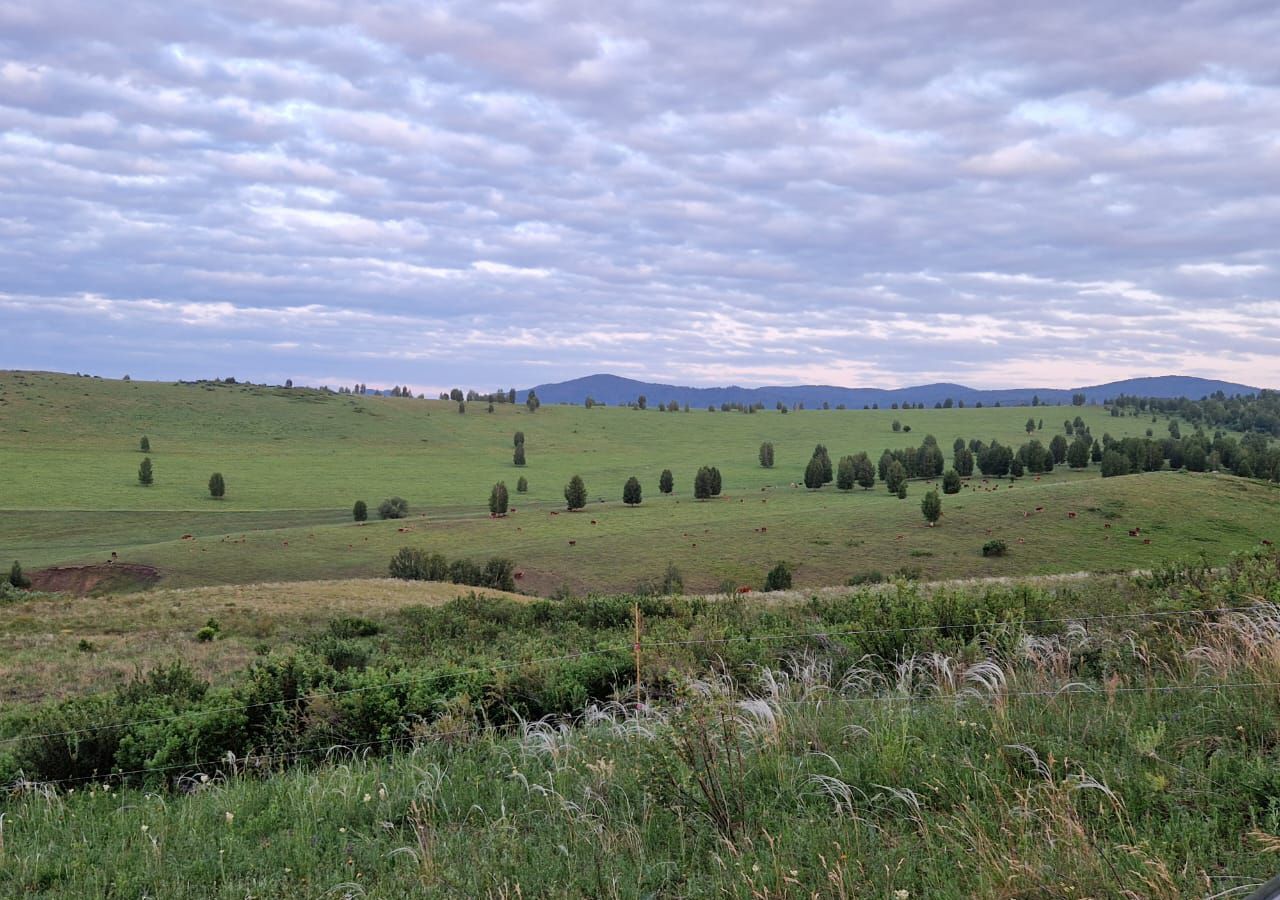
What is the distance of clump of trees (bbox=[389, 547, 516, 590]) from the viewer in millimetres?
48531

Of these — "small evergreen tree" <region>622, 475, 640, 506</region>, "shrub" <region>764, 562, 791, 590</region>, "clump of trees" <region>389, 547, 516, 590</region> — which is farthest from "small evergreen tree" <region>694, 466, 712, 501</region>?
"shrub" <region>764, 562, 791, 590</region>

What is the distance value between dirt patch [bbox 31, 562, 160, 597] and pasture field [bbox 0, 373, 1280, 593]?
8.35 ft

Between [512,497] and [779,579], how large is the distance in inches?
2144

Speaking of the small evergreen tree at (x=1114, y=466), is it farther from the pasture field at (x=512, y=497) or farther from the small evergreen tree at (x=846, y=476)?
the small evergreen tree at (x=846, y=476)

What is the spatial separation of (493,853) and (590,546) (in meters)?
53.0

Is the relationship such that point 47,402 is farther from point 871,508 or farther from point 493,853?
point 493,853

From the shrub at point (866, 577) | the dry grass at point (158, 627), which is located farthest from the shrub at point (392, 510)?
the shrub at point (866, 577)

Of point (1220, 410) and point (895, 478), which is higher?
point (1220, 410)

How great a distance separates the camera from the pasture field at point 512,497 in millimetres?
52125

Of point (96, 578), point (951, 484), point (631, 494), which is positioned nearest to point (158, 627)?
point (96, 578)

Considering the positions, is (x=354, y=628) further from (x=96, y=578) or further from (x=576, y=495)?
(x=576, y=495)

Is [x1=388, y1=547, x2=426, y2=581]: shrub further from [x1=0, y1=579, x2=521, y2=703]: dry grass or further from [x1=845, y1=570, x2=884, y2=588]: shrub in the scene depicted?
[x1=845, y1=570, x2=884, y2=588]: shrub

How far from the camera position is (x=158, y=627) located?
79.3 feet

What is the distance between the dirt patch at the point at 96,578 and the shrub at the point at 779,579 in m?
38.9
